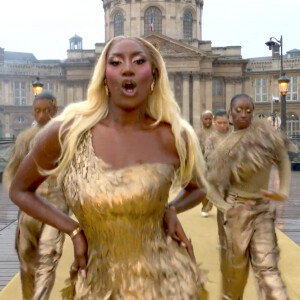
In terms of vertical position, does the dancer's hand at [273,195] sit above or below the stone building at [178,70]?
below

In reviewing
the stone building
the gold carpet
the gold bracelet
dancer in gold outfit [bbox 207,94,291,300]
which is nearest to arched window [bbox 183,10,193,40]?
the stone building

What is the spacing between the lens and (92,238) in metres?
1.98

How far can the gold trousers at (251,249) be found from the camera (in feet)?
13.7

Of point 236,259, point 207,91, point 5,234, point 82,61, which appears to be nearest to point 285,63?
point 207,91

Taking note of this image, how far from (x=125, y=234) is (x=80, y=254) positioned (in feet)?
0.61

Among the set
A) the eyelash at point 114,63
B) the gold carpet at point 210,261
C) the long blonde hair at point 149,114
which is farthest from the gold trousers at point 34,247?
the eyelash at point 114,63

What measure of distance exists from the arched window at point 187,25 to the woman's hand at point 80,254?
2305 inches

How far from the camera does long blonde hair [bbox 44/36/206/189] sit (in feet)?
6.67

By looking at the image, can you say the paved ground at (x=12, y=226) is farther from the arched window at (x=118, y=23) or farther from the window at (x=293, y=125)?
the arched window at (x=118, y=23)

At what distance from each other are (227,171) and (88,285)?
285 cm

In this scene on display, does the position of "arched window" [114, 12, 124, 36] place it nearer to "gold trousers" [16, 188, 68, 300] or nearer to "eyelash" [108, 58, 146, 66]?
"gold trousers" [16, 188, 68, 300]

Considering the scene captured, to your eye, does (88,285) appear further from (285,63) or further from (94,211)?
(285,63)

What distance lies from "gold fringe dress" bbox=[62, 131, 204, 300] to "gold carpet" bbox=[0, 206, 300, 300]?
6.65 ft

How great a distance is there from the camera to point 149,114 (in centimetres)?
220
